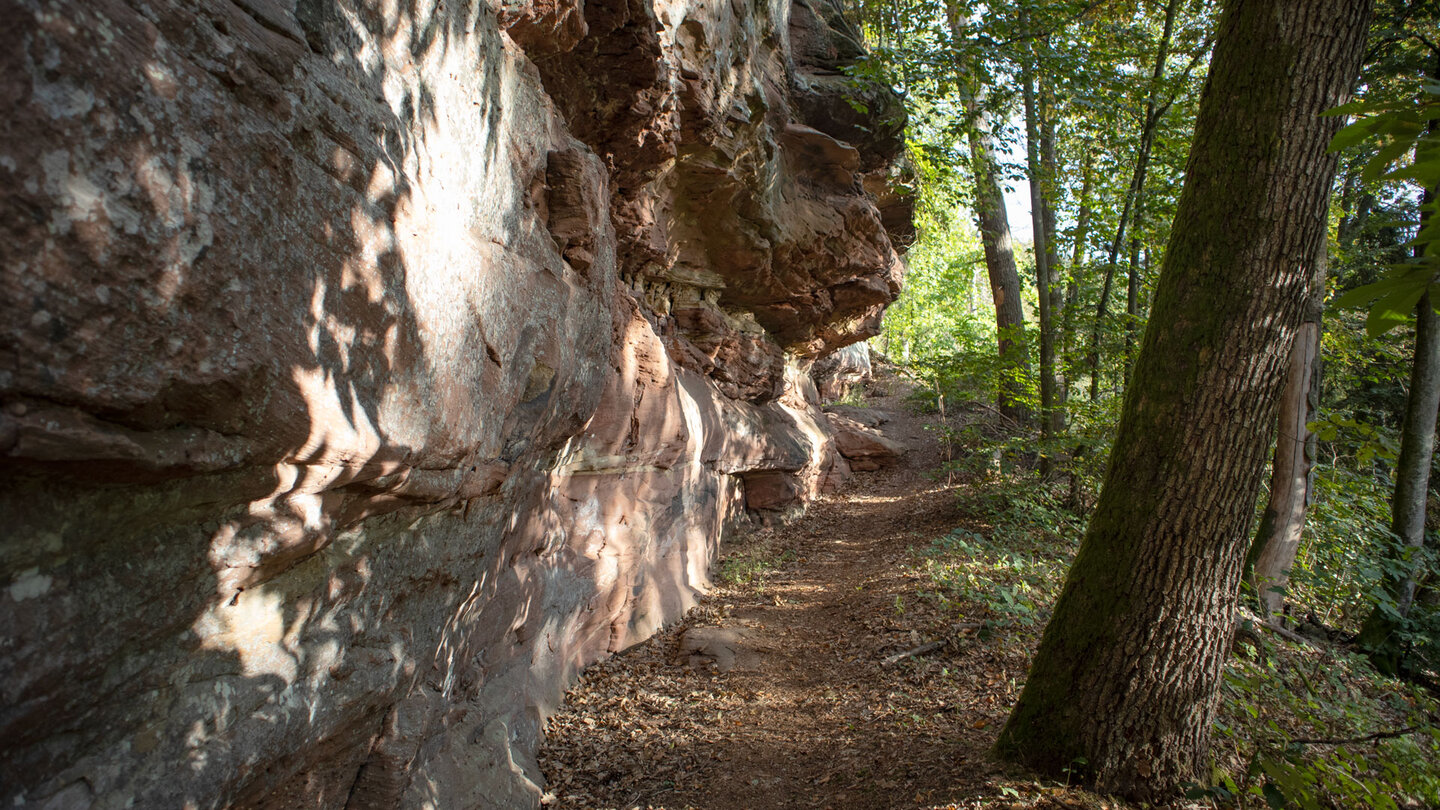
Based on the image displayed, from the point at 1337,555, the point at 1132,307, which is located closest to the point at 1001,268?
the point at 1132,307

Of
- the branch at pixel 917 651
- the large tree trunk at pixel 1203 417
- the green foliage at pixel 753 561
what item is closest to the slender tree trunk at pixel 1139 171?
the green foliage at pixel 753 561

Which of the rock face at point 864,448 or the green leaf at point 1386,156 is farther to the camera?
the rock face at point 864,448

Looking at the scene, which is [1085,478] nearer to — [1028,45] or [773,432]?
[773,432]

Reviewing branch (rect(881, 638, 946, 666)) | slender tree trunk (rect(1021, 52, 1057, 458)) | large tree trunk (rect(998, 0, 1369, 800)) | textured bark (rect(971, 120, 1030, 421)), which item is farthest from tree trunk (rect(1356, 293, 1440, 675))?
large tree trunk (rect(998, 0, 1369, 800))

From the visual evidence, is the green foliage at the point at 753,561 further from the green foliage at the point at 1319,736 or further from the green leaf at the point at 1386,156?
the green leaf at the point at 1386,156

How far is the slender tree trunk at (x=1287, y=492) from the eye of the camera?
7.02 m

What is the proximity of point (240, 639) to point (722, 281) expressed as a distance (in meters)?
9.15

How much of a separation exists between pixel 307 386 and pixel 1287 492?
9035 mm

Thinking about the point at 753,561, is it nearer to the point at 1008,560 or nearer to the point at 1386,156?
the point at 1008,560

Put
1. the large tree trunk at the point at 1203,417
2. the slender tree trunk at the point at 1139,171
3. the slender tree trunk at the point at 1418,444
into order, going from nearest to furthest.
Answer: the large tree trunk at the point at 1203,417 → the slender tree trunk at the point at 1418,444 → the slender tree trunk at the point at 1139,171

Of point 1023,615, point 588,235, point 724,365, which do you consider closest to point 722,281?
point 724,365

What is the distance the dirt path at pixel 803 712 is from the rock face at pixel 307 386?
558mm

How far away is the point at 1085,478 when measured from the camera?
34.0 ft

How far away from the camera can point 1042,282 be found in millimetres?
11992
